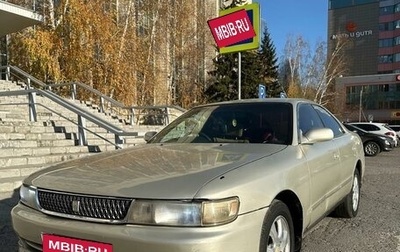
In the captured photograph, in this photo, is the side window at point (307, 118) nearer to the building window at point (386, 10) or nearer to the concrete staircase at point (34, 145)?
the concrete staircase at point (34, 145)

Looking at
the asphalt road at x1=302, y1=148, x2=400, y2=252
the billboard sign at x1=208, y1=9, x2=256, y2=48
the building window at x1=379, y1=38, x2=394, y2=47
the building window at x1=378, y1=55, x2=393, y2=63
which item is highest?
the building window at x1=379, y1=38, x2=394, y2=47

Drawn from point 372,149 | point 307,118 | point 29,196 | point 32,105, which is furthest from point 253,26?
point 29,196

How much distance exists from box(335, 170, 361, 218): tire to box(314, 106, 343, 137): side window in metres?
0.68

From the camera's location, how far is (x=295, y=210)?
3.19m

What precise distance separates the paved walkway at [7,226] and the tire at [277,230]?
2564 mm

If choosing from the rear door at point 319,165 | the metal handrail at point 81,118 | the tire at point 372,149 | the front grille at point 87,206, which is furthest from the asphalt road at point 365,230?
the tire at point 372,149

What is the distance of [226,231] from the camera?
2.29 meters

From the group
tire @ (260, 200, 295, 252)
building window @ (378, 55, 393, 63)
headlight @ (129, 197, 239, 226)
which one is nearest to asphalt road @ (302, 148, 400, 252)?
tire @ (260, 200, 295, 252)

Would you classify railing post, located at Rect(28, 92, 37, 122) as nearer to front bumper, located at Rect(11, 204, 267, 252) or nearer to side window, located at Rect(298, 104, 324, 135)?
side window, located at Rect(298, 104, 324, 135)

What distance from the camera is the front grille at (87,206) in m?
2.38

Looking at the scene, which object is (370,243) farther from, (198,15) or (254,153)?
(198,15)

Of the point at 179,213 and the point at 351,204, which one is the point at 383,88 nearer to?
the point at 351,204

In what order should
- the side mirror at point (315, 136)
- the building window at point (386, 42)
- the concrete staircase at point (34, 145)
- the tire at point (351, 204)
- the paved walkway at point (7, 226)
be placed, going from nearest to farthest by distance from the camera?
the side mirror at point (315, 136)
the paved walkway at point (7, 226)
the tire at point (351, 204)
the concrete staircase at point (34, 145)
the building window at point (386, 42)

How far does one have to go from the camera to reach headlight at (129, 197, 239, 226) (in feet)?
7.50
